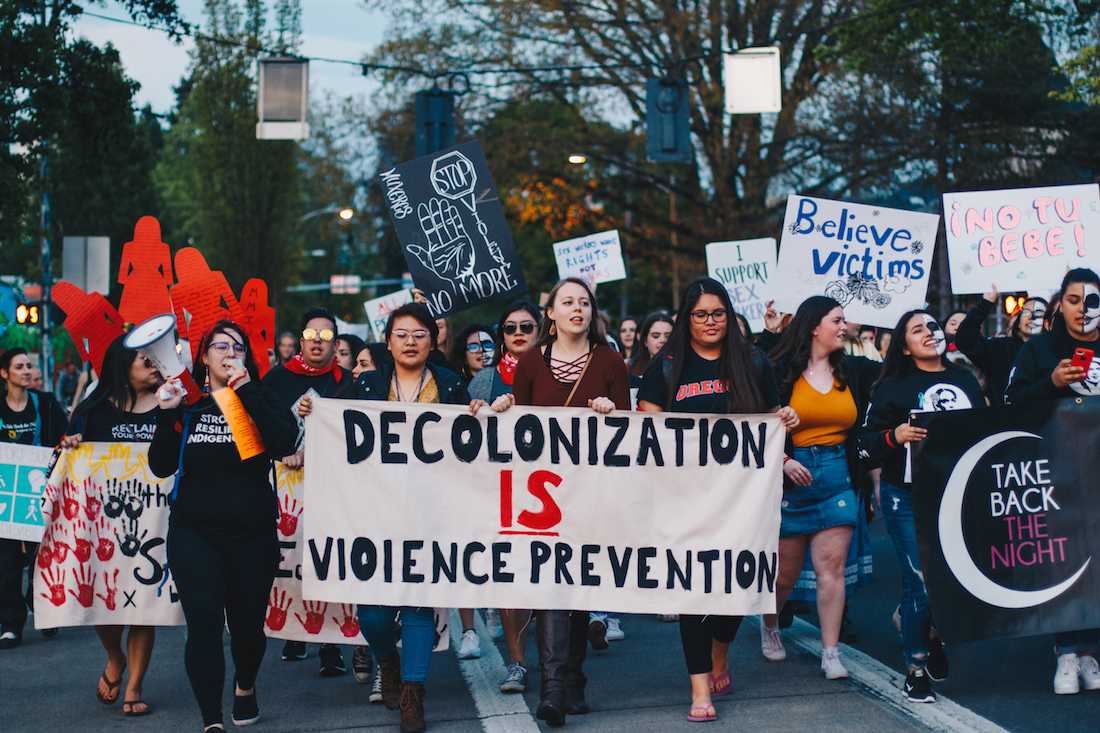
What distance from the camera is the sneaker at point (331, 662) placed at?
8.00 meters

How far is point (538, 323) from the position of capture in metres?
8.73

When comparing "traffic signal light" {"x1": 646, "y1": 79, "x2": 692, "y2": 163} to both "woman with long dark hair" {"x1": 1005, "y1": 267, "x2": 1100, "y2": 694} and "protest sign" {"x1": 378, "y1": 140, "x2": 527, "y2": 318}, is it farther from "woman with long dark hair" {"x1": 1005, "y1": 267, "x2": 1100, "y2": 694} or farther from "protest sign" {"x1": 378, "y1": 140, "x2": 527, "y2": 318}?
"woman with long dark hair" {"x1": 1005, "y1": 267, "x2": 1100, "y2": 694}

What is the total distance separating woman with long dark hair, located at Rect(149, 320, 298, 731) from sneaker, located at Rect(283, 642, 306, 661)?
1.77 meters

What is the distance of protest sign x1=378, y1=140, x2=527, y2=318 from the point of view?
28.2 ft

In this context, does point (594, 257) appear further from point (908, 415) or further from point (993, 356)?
point (908, 415)

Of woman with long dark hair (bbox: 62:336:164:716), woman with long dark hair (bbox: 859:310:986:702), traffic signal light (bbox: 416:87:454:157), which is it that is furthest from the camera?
traffic signal light (bbox: 416:87:454:157)

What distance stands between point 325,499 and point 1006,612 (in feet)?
10.0

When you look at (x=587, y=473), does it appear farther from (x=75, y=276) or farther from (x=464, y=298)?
(x=75, y=276)

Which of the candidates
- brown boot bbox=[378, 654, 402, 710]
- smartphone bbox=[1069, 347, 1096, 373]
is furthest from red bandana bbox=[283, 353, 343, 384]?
smartphone bbox=[1069, 347, 1096, 373]

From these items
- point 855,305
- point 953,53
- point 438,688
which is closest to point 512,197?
point 953,53

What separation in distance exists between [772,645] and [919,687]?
1348 millimetres

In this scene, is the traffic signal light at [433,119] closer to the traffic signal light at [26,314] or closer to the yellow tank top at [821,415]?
the traffic signal light at [26,314]

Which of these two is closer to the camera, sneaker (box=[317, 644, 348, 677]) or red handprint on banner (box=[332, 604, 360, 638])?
red handprint on banner (box=[332, 604, 360, 638])

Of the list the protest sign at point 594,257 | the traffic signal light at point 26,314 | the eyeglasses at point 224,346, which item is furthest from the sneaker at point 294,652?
the traffic signal light at point 26,314
